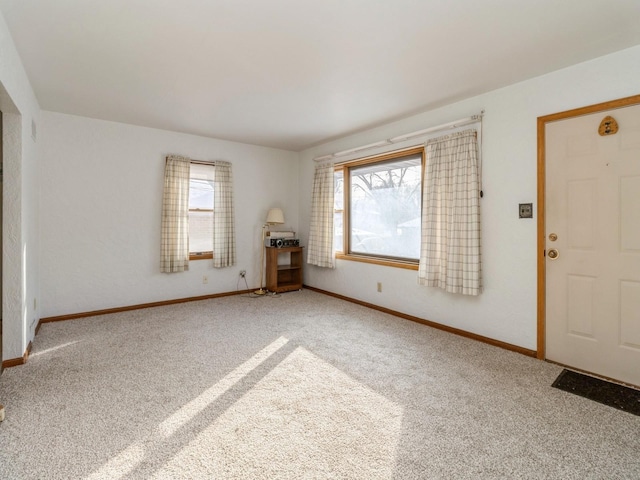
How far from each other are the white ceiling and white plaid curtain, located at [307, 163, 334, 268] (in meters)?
1.54

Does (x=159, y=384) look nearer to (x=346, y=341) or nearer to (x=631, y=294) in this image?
(x=346, y=341)

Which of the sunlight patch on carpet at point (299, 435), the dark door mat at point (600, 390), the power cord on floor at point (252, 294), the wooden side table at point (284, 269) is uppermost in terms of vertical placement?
the wooden side table at point (284, 269)

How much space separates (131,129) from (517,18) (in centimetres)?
433

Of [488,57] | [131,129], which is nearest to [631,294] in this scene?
[488,57]

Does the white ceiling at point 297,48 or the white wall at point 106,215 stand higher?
the white ceiling at point 297,48

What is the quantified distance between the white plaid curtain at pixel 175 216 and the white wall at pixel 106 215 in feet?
0.42

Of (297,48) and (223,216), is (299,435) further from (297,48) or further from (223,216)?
(223,216)

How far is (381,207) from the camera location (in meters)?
4.46

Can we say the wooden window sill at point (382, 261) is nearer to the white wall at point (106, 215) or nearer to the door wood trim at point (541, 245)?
the door wood trim at point (541, 245)

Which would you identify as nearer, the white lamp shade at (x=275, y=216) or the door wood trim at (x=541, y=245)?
the door wood trim at (x=541, y=245)

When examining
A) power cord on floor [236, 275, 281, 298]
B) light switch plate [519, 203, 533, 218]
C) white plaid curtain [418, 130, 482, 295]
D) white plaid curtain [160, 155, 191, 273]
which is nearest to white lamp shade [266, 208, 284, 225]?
power cord on floor [236, 275, 281, 298]

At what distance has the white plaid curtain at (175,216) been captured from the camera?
14.6ft

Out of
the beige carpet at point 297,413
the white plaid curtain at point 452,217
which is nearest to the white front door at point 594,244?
the beige carpet at point 297,413

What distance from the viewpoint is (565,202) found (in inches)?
105
